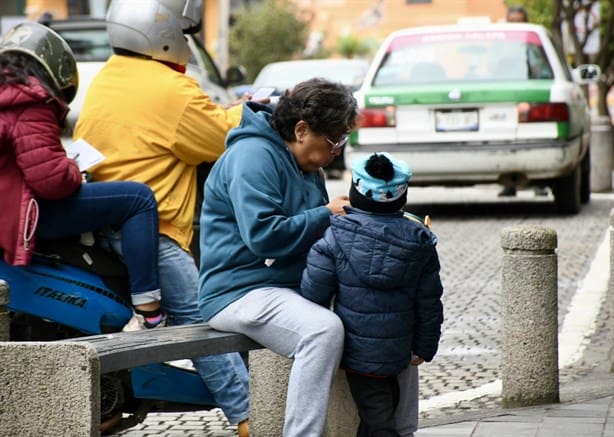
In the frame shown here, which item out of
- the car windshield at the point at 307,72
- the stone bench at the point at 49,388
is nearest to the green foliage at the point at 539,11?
the car windshield at the point at 307,72

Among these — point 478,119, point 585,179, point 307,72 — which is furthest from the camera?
point 307,72

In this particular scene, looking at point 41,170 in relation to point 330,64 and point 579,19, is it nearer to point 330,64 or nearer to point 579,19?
point 330,64

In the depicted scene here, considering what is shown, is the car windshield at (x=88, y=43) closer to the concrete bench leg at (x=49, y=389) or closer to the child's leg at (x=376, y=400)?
the child's leg at (x=376, y=400)

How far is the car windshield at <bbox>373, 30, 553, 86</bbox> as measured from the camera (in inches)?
539

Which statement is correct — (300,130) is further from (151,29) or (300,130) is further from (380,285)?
Answer: (151,29)

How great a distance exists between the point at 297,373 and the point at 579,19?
2679 centimetres

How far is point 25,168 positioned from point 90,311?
58 cm

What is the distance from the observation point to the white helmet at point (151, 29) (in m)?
5.84

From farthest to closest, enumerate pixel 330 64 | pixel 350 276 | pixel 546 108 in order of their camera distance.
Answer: pixel 330 64 → pixel 546 108 → pixel 350 276

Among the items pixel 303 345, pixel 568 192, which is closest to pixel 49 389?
pixel 303 345

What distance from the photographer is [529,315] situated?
241 inches

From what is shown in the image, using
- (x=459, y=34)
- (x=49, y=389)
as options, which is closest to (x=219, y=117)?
(x=49, y=389)

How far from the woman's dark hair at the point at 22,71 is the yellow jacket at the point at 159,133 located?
312 mm

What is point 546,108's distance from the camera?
1309 centimetres
